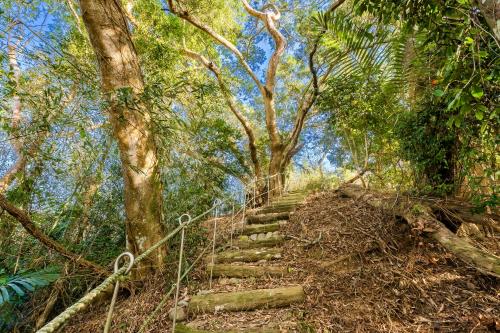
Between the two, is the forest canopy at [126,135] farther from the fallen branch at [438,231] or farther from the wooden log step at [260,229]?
the wooden log step at [260,229]

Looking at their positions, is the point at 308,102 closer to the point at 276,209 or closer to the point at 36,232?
the point at 276,209

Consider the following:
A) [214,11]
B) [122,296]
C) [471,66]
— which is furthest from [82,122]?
[214,11]

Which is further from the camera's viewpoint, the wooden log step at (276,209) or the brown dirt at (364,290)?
the wooden log step at (276,209)

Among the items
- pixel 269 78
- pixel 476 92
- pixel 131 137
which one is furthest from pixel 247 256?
pixel 269 78

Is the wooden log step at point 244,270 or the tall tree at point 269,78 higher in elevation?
the tall tree at point 269,78

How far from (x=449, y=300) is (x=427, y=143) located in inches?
74.7

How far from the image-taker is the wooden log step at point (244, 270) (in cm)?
270

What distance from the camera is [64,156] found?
287 cm

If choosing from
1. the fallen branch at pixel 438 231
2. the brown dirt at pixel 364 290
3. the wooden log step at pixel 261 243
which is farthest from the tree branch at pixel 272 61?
the brown dirt at pixel 364 290

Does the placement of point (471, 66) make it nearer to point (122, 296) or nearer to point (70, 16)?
point (122, 296)

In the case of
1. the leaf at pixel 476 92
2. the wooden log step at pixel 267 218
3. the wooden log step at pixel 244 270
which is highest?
the leaf at pixel 476 92

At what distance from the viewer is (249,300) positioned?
224 centimetres

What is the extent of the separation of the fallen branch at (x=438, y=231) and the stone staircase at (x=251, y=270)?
1.30 m

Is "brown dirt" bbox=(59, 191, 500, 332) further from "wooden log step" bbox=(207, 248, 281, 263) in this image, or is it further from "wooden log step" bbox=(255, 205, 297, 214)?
"wooden log step" bbox=(255, 205, 297, 214)
